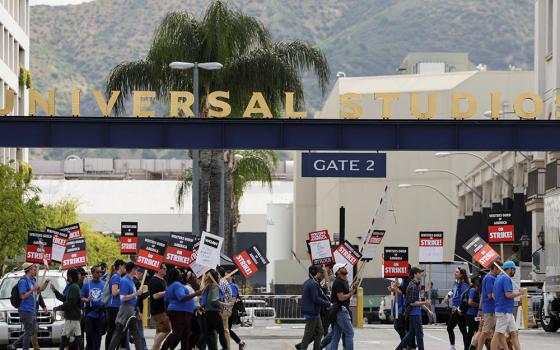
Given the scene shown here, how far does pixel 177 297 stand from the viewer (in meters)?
23.4

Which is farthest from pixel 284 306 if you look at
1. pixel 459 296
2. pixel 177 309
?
pixel 177 309

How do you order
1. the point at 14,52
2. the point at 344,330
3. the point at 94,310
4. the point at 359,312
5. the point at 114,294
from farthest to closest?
the point at 14,52, the point at 359,312, the point at 94,310, the point at 344,330, the point at 114,294

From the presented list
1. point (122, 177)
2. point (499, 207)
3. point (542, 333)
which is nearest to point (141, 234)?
point (122, 177)

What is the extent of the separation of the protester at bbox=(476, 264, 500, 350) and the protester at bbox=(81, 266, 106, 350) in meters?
6.73

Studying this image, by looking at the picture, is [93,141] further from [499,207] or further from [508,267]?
[499,207]

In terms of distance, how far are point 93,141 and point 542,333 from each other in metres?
14.6

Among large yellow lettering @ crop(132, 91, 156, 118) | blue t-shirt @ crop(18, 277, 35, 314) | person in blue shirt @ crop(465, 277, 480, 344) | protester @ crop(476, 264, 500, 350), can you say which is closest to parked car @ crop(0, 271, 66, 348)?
blue t-shirt @ crop(18, 277, 35, 314)

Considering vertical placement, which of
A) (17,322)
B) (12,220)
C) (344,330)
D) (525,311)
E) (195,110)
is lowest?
(525,311)

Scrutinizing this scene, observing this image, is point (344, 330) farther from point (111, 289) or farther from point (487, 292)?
point (111, 289)

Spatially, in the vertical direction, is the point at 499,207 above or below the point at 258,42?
below

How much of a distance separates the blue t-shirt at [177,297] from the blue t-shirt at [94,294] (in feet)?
8.14

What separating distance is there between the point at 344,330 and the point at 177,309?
3.08 m

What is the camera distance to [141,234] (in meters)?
128

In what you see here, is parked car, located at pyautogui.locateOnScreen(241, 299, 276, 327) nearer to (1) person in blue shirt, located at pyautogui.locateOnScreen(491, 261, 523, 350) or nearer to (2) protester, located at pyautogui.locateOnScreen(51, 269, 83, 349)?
(2) protester, located at pyautogui.locateOnScreen(51, 269, 83, 349)
